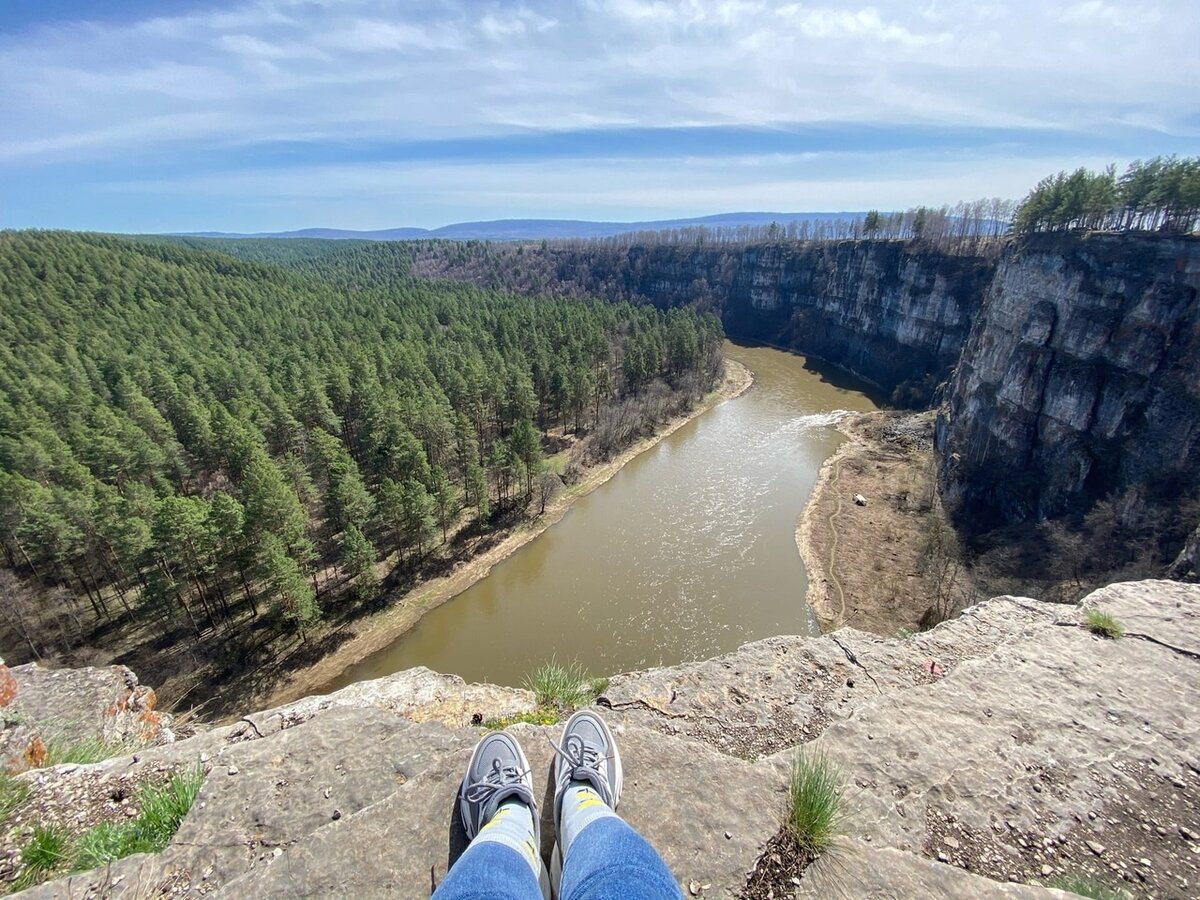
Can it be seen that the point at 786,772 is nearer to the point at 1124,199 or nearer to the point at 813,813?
the point at 813,813

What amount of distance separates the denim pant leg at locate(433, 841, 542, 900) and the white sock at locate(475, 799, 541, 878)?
114mm

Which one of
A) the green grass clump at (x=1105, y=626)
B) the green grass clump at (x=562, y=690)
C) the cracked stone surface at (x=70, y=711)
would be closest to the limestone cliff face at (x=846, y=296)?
the green grass clump at (x=1105, y=626)

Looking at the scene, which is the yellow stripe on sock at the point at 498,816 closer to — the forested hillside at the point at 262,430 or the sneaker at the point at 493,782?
the sneaker at the point at 493,782

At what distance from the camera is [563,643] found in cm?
2748

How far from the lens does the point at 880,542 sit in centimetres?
3616

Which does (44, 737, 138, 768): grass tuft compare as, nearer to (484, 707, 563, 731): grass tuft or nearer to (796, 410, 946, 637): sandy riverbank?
(484, 707, 563, 731): grass tuft

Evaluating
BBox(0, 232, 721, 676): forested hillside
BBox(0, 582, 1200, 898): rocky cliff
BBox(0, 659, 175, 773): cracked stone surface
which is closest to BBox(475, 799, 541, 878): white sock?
BBox(0, 582, 1200, 898): rocky cliff

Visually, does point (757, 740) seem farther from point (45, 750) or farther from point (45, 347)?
point (45, 347)

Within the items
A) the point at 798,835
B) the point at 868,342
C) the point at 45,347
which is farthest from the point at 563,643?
the point at 868,342

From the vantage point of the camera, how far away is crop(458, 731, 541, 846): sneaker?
4715mm

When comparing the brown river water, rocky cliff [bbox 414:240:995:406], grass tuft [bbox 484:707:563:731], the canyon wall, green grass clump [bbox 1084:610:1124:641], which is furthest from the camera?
rocky cliff [bbox 414:240:995:406]

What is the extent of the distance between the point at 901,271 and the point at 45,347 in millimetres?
111533

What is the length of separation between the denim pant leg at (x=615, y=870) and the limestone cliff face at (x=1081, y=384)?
39851 millimetres

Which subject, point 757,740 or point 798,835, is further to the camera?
point 757,740
